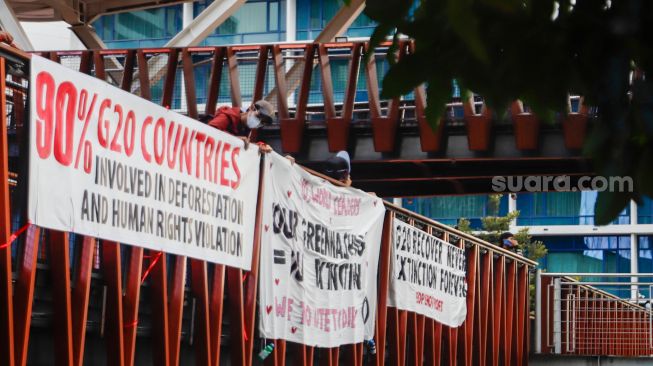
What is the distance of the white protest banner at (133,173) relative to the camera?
8031 millimetres

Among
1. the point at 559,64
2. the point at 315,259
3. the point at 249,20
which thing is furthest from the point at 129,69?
the point at 249,20

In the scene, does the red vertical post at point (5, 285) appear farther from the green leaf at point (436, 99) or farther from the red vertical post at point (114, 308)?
the green leaf at point (436, 99)

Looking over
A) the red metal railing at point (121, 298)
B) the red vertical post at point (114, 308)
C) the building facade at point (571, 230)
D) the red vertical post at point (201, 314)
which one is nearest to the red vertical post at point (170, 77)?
the red metal railing at point (121, 298)

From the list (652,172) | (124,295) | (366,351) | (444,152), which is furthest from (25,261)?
(444,152)

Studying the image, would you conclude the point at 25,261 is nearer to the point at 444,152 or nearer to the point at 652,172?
the point at 652,172

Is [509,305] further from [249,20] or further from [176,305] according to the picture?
[249,20]

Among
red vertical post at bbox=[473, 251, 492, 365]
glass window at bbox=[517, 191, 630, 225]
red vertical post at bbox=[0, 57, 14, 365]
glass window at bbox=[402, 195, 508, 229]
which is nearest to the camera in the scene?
red vertical post at bbox=[0, 57, 14, 365]

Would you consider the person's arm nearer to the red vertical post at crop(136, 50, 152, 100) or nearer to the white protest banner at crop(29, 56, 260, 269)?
Result: the white protest banner at crop(29, 56, 260, 269)

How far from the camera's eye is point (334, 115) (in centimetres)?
2336

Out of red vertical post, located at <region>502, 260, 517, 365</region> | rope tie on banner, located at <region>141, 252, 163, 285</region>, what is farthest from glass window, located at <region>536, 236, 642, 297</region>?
rope tie on banner, located at <region>141, 252, 163, 285</region>

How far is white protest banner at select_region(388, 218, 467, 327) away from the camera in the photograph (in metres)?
14.7

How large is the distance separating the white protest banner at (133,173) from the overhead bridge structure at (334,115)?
38.3 feet

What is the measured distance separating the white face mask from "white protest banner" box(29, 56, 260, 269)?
1.47 metres

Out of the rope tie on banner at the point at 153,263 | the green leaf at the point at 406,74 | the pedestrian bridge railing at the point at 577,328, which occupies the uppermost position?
the green leaf at the point at 406,74
